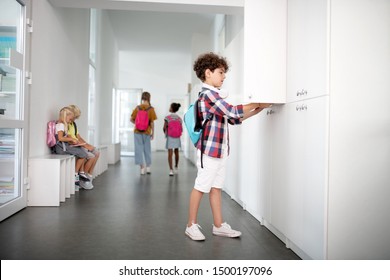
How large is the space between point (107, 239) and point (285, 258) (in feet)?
3.87

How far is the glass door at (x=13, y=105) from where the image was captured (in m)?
3.14

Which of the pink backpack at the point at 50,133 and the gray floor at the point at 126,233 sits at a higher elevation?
the pink backpack at the point at 50,133

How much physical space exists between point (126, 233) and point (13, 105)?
5.49 feet

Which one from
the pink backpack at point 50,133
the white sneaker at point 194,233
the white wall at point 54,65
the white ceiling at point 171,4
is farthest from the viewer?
the pink backpack at point 50,133

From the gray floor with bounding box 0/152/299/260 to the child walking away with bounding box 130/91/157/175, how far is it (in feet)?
7.35

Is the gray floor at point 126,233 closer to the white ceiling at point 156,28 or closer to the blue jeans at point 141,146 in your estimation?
the blue jeans at point 141,146

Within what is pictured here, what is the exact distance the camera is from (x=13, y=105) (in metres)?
3.35

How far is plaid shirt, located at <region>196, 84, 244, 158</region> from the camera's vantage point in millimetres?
2385

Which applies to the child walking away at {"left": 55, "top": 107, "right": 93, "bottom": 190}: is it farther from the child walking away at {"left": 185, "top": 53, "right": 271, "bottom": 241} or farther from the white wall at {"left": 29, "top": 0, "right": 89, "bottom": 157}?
the child walking away at {"left": 185, "top": 53, "right": 271, "bottom": 241}

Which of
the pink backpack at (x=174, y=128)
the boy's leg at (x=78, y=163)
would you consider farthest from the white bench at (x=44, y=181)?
the pink backpack at (x=174, y=128)

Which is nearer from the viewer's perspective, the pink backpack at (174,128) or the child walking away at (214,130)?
the child walking away at (214,130)

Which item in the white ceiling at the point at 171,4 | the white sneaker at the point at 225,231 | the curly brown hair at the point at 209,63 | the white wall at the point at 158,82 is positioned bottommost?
the white sneaker at the point at 225,231

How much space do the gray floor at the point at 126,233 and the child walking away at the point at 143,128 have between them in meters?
2.24

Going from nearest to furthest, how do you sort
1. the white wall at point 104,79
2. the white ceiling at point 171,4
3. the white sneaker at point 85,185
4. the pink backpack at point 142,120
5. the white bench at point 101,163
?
the white ceiling at point 171,4, the white sneaker at point 85,185, the white bench at point 101,163, the pink backpack at point 142,120, the white wall at point 104,79
